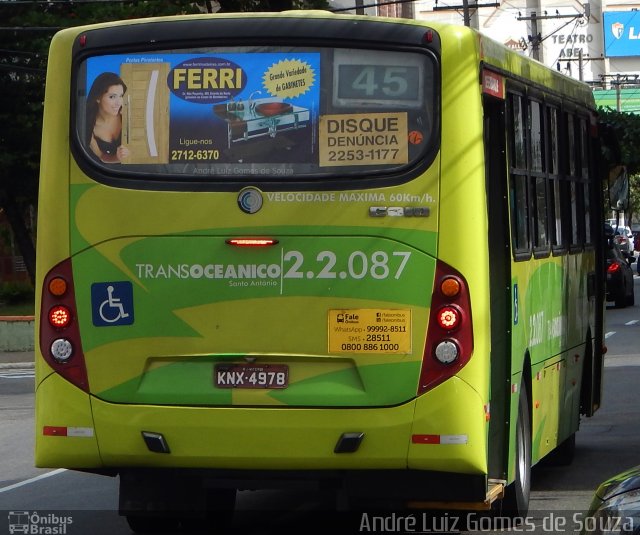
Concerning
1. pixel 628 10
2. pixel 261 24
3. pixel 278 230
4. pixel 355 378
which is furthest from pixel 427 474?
pixel 628 10

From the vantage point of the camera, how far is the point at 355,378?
7789 mm

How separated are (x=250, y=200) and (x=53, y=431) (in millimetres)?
1622

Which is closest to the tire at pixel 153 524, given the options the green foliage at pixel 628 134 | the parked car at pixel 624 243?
the parked car at pixel 624 243

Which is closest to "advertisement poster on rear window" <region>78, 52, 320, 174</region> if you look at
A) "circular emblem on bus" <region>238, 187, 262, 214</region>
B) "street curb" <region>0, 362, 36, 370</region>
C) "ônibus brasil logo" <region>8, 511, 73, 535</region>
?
"circular emblem on bus" <region>238, 187, 262, 214</region>

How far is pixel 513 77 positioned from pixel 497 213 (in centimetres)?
90

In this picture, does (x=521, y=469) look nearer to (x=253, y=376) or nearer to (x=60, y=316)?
(x=253, y=376)

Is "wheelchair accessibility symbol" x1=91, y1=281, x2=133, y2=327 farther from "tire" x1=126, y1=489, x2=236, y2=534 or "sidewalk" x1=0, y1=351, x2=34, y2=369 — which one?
"sidewalk" x1=0, y1=351, x2=34, y2=369

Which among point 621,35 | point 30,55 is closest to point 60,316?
point 30,55

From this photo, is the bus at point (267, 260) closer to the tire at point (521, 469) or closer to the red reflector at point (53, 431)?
the red reflector at point (53, 431)

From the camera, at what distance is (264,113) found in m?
7.98

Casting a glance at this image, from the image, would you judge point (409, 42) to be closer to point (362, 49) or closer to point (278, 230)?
Result: point (362, 49)

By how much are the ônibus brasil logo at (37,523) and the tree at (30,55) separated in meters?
25.0

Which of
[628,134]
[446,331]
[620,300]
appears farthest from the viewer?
[628,134]

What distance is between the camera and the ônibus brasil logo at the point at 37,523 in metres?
9.48
